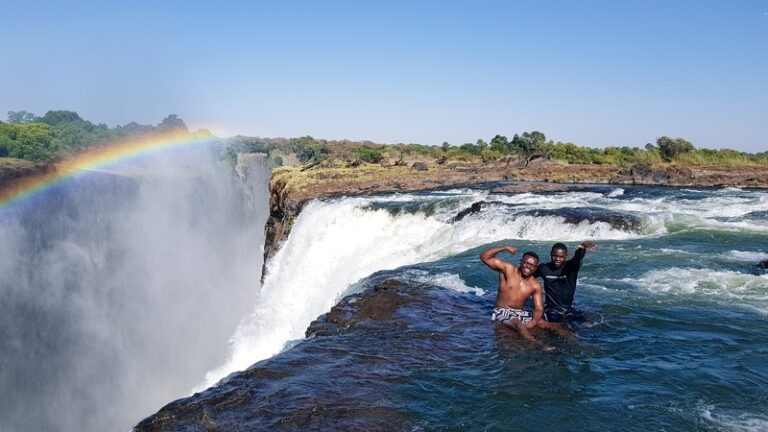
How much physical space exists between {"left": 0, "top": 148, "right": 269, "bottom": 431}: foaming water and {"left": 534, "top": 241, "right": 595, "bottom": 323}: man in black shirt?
67.5 ft

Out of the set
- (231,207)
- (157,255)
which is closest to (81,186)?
(157,255)

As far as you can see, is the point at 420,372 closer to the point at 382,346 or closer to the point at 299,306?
the point at 382,346

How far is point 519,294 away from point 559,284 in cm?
54

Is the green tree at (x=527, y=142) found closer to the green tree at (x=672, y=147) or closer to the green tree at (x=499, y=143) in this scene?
the green tree at (x=499, y=143)

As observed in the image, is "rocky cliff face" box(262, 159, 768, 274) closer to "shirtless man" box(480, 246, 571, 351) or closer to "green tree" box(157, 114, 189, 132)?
"shirtless man" box(480, 246, 571, 351)

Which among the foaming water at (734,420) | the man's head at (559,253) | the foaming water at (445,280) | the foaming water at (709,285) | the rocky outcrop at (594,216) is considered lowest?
the foaming water at (445,280)

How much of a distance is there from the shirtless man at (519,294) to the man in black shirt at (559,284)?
230 millimetres

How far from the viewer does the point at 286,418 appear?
433 cm

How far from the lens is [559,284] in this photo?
6.60m

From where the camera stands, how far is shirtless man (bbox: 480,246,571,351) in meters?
6.28

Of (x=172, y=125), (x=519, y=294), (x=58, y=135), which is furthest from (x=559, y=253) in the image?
(x=172, y=125)

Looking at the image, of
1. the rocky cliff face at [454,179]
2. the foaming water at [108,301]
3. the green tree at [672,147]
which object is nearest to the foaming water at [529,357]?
the rocky cliff face at [454,179]

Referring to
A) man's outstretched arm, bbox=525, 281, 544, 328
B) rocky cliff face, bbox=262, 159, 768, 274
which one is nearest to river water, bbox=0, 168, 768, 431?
man's outstretched arm, bbox=525, 281, 544, 328

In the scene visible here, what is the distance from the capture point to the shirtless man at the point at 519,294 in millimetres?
6281
